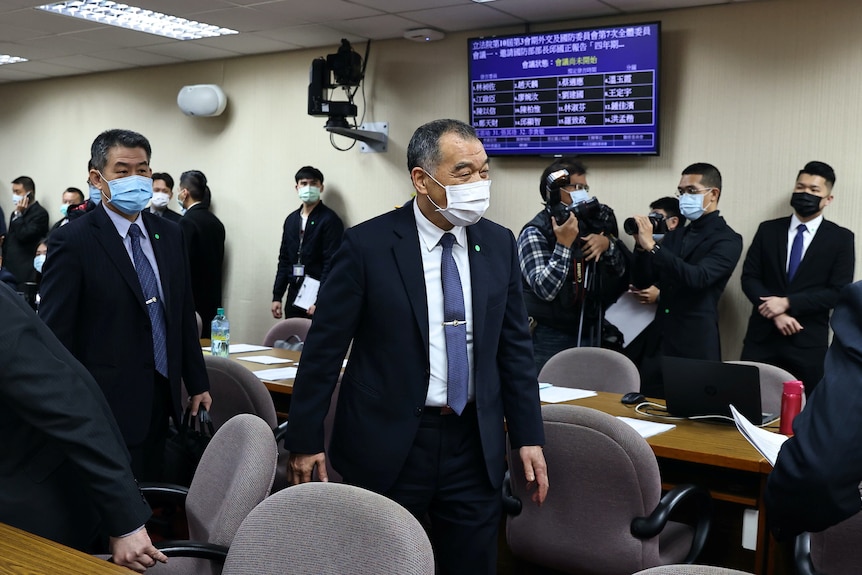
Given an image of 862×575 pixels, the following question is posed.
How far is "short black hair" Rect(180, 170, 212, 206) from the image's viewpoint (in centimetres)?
739

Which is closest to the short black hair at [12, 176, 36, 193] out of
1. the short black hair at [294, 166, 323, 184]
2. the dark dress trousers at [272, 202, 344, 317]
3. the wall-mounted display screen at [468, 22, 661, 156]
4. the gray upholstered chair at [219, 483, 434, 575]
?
the dark dress trousers at [272, 202, 344, 317]

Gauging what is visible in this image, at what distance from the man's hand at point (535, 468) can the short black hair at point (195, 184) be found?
5597 mm

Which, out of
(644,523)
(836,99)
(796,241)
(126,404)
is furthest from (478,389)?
(836,99)

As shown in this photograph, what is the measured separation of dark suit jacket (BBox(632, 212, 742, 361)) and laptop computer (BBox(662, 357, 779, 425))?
139 cm

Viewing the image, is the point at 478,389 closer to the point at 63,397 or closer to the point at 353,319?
the point at 353,319

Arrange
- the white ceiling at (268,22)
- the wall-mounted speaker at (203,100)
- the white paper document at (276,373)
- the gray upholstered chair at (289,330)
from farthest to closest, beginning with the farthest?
the wall-mounted speaker at (203,100)
the white ceiling at (268,22)
the gray upholstered chair at (289,330)
the white paper document at (276,373)

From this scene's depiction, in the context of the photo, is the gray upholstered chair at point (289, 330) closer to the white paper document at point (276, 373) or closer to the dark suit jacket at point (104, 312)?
the white paper document at point (276, 373)

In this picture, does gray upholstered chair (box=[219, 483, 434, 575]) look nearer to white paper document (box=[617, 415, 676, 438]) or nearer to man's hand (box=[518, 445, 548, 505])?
man's hand (box=[518, 445, 548, 505])

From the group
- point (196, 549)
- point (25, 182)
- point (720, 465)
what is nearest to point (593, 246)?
point (720, 465)

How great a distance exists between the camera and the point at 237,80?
24.9 feet

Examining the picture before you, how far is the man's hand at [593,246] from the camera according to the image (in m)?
4.35

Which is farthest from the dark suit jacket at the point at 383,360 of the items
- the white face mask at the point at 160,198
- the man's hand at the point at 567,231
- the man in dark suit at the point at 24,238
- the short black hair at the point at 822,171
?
the man in dark suit at the point at 24,238

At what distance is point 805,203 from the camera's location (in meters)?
4.72

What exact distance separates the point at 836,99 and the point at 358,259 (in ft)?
12.2
